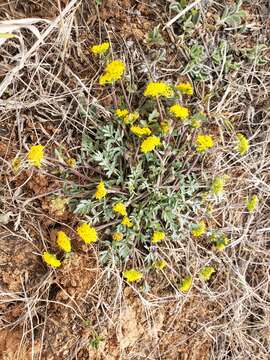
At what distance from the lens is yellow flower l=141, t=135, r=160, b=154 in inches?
89.6

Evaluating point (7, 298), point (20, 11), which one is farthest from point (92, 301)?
point (20, 11)

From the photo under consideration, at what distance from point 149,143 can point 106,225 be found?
48 cm

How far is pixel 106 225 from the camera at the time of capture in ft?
7.95

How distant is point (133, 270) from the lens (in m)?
2.43

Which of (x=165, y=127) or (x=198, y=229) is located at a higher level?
(x=165, y=127)

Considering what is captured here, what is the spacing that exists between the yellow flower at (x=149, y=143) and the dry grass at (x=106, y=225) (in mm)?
324

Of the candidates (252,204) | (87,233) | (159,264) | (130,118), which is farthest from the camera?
(252,204)

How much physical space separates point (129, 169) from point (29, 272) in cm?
74

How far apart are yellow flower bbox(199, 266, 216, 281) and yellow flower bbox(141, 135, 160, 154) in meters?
0.79

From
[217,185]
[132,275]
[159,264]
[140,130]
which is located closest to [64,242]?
[132,275]

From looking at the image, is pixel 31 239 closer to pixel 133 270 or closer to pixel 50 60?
pixel 133 270

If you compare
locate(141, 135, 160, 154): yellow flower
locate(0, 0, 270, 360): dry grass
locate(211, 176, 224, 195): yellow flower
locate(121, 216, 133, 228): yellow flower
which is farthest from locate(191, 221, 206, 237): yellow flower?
locate(141, 135, 160, 154): yellow flower

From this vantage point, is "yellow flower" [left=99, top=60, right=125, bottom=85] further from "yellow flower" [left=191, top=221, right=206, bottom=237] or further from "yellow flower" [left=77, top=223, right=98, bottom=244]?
"yellow flower" [left=191, top=221, right=206, bottom=237]

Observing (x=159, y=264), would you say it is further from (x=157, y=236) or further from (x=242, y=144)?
(x=242, y=144)
